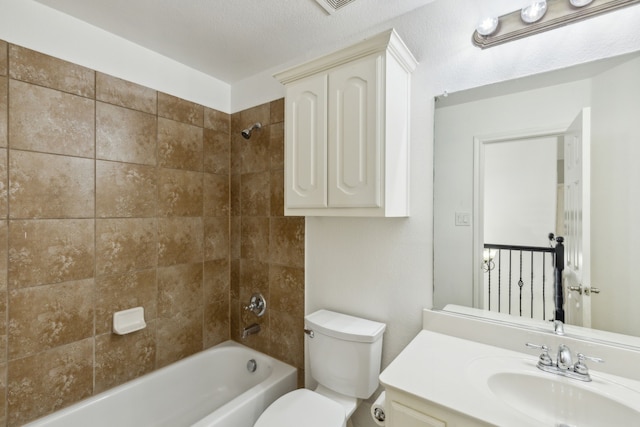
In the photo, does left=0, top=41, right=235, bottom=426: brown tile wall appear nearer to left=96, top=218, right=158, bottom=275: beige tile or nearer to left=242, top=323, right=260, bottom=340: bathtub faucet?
left=96, top=218, right=158, bottom=275: beige tile

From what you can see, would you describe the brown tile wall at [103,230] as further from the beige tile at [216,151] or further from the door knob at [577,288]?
the door knob at [577,288]

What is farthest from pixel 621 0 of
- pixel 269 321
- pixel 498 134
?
pixel 269 321

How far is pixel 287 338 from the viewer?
1973 millimetres

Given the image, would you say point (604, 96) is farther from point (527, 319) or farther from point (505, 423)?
point (505, 423)

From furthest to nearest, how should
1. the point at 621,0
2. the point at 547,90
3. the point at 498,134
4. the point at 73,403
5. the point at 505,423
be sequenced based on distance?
the point at 73,403 < the point at 498,134 < the point at 547,90 < the point at 621,0 < the point at 505,423

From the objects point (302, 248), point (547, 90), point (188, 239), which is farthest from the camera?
point (188, 239)

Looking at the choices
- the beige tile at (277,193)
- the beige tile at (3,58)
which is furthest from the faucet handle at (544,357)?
the beige tile at (3,58)

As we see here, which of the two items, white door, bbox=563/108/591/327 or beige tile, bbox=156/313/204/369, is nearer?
white door, bbox=563/108/591/327

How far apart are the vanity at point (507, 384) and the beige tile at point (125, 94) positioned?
192 centimetres

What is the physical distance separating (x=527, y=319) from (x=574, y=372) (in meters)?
0.23

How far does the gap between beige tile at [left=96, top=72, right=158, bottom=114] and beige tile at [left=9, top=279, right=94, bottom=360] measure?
3.29 feet

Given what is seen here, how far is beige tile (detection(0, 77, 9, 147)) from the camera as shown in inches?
52.5

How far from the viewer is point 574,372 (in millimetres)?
1025

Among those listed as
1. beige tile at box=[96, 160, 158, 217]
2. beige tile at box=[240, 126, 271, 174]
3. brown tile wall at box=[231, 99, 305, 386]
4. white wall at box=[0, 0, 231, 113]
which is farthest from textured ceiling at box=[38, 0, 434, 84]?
beige tile at box=[96, 160, 158, 217]
